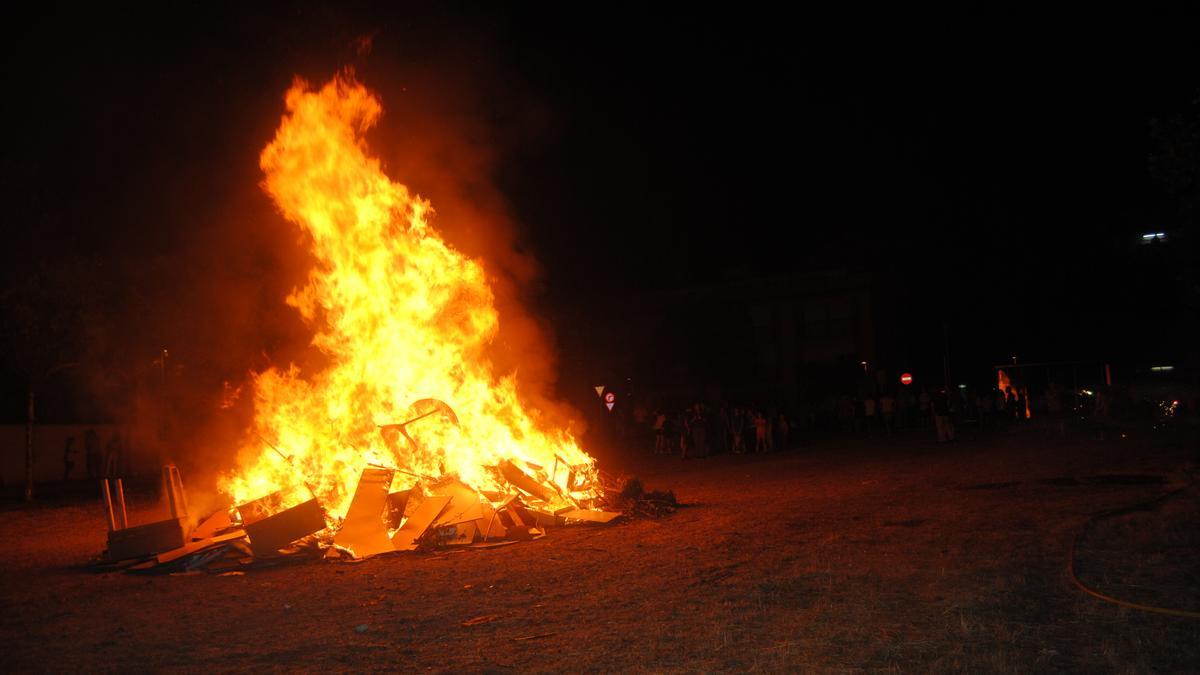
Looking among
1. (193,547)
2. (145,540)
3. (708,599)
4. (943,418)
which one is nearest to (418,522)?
(193,547)

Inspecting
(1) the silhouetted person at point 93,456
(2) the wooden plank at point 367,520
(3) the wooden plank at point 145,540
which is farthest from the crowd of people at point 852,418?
(1) the silhouetted person at point 93,456

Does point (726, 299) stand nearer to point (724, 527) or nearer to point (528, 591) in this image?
point (724, 527)

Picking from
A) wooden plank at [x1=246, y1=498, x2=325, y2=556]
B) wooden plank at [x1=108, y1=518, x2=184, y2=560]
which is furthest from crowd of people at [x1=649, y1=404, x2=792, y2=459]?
wooden plank at [x1=108, y1=518, x2=184, y2=560]

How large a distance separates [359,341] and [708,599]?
342 inches

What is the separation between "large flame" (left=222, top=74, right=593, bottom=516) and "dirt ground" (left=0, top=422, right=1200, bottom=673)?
257 centimetres

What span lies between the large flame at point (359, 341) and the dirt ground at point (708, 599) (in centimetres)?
257

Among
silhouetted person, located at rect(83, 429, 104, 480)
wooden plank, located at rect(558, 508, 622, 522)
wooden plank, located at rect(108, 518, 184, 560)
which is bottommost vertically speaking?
wooden plank, located at rect(558, 508, 622, 522)

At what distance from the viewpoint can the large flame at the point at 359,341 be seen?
45.2ft

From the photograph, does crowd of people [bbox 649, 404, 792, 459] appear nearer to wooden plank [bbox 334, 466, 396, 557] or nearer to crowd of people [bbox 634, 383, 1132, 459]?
crowd of people [bbox 634, 383, 1132, 459]

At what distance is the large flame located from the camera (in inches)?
542

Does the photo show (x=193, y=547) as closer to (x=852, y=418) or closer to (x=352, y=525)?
(x=352, y=525)

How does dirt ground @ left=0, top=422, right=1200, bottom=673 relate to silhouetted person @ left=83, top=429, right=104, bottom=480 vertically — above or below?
below

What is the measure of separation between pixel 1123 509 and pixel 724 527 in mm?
4927

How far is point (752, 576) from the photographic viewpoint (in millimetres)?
8289
